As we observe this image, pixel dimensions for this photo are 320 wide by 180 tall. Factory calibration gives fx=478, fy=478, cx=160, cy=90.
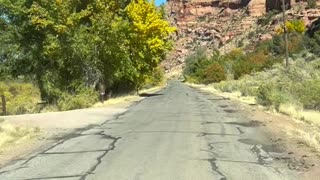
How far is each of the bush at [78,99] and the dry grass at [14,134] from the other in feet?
39.5

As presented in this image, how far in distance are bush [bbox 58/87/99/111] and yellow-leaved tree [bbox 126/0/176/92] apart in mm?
9306

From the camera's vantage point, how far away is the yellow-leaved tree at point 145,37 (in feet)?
142

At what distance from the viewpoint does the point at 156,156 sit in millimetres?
11141

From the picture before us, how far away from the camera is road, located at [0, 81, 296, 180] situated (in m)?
9.15

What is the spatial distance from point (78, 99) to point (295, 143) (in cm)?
2011

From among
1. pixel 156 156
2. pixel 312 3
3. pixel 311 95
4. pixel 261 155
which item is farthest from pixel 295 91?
pixel 312 3

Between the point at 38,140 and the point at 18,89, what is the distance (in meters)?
57.6

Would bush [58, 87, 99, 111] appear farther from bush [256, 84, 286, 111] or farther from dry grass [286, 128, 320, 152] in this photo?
dry grass [286, 128, 320, 152]

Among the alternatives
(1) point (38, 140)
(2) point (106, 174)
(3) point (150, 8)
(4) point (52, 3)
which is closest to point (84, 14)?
(4) point (52, 3)

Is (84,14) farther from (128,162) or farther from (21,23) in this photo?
(128,162)

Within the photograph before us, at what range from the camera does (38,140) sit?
49.1 ft

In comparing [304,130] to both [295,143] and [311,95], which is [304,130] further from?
[311,95]

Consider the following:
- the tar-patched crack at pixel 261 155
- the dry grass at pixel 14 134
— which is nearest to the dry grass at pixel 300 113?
the tar-patched crack at pixel 261 155

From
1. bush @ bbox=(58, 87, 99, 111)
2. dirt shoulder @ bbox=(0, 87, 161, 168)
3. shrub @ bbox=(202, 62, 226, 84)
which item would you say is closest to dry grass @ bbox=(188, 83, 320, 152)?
dirt shoulder @ bbox=(0, 87, 161, 168)
